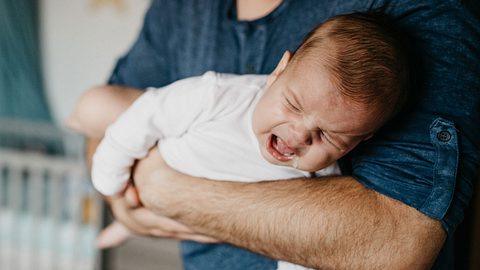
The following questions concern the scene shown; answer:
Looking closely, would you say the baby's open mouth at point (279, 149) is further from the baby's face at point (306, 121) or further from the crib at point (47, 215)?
the crib at point (47, 215)

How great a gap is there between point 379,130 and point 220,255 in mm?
405

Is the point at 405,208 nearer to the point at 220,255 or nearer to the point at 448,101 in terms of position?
the point at 448,101

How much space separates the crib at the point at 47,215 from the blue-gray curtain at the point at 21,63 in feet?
2.10

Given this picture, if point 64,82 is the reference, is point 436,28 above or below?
above

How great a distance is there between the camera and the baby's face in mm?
878

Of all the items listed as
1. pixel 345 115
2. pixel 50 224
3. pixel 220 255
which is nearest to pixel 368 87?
pixel 345 115

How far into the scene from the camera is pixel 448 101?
87 centimetres

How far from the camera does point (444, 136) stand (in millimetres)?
851

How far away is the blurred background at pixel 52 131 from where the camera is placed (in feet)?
10.3

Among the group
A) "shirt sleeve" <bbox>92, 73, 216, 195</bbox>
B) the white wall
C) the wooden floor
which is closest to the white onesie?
"shirt sleeve" <bbox>92, 73, 216, 195</bbox>

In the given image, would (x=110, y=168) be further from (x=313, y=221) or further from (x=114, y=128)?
(x=313, y=221)

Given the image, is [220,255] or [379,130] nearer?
[379,130]

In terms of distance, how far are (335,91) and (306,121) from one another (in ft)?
0.21

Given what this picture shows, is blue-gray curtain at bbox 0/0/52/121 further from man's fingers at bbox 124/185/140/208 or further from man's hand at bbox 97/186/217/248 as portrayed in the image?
man's fingers at bbox 124/185/140/208
